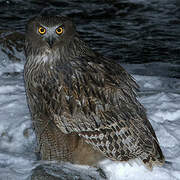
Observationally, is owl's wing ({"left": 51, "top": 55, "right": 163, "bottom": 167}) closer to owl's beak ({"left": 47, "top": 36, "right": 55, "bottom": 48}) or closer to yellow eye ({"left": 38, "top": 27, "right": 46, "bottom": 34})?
owl's beak ({"left": 47, "top": 36, "right": 55, "bottom": 48})

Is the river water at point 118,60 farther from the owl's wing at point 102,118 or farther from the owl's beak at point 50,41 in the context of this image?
the owl's beak at point 50,41

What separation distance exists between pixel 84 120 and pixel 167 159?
1.17 meters

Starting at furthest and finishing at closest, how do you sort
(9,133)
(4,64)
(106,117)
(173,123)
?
(4,64) → (173,123) → (9,133) → (106,117)

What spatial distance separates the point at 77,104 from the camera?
4180mm

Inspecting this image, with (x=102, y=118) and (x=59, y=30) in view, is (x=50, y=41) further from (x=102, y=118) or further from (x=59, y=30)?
(x=102, y=118)

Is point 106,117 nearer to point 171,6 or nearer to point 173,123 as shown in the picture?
point 173,123

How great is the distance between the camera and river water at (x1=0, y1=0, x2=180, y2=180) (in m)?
4.60

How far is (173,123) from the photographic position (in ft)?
18.0

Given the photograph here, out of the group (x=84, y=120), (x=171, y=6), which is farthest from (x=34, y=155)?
(x=171, y=6)

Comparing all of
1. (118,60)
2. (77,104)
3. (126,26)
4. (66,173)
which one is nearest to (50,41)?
(77,104)


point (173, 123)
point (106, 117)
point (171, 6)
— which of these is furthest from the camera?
point (171, 6)

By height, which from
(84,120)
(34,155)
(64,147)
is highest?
(84,120)

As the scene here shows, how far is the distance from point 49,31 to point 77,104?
0.77 metres

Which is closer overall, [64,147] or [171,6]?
[64,147]
